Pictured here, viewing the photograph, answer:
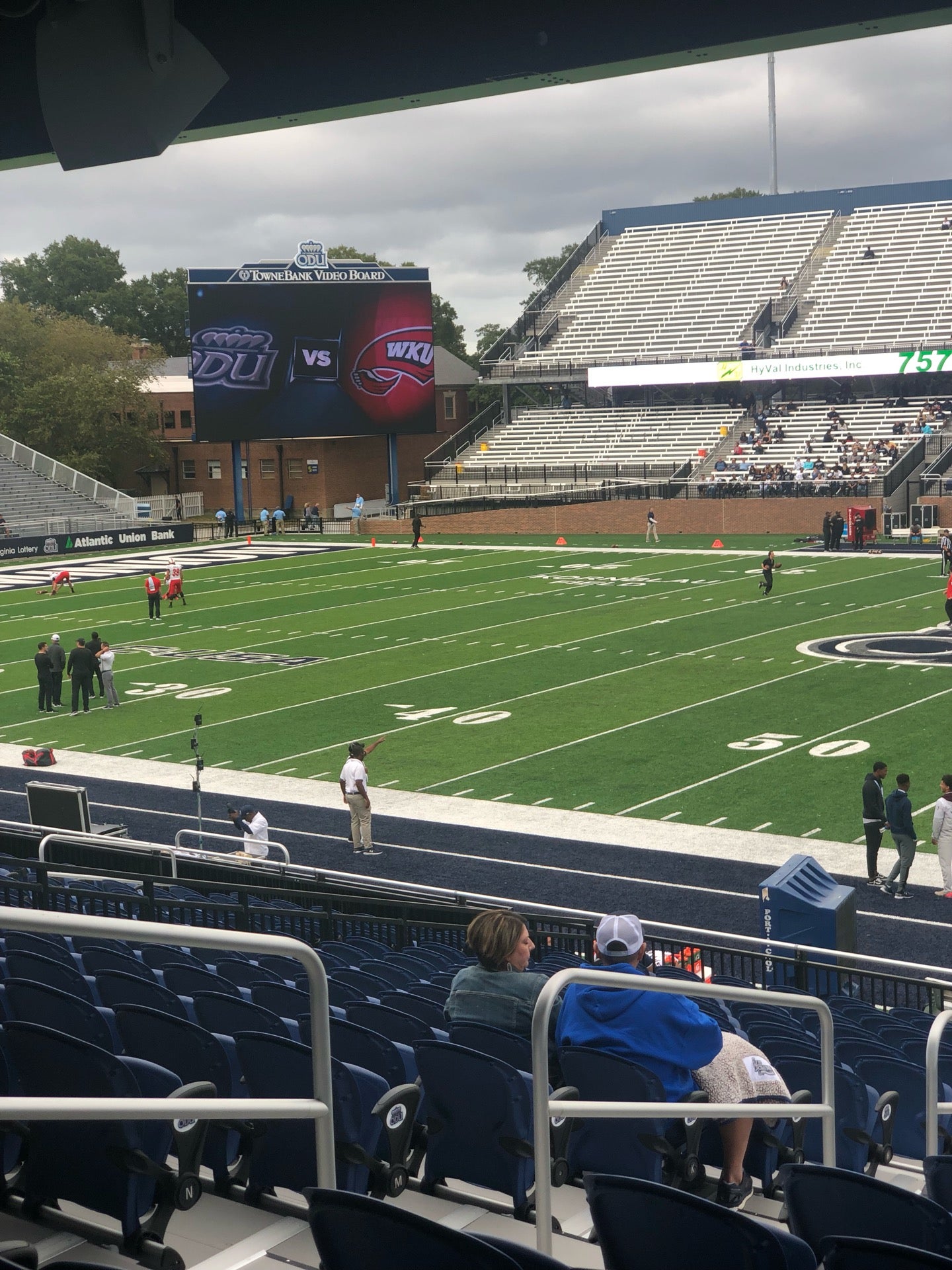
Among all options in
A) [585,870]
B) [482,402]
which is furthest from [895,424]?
[585,870]

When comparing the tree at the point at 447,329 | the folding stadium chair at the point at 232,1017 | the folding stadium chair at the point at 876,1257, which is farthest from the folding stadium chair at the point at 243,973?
the tree at the point at 447,329

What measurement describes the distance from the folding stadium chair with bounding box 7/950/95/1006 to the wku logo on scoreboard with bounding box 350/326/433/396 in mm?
59362

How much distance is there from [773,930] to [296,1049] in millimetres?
9514

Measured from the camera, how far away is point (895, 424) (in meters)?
63.6

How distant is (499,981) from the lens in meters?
5.64

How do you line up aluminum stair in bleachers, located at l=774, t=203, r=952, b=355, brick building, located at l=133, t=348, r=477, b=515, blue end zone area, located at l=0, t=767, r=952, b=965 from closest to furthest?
blue end zone area, located at l=0, t=767, r=952, b=965
aluminum stair in bleachers, located at l=774, t=203, r=952, b=355
brick building, located at l=133, t=348, r=477, b=515

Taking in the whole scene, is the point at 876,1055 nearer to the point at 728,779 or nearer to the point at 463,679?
the point at 728,779

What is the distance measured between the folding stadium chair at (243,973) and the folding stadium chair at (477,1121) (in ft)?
8.50

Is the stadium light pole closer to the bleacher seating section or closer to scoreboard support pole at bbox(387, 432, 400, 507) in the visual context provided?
scoreboard support pole at bbox(387, 432, 400, 507)

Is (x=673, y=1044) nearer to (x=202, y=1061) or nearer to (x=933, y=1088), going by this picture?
(x=933, y=1088)

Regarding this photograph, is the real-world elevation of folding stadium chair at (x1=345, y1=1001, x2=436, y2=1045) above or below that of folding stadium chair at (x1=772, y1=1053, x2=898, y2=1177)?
above

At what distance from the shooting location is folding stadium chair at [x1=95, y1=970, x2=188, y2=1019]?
18.1ft

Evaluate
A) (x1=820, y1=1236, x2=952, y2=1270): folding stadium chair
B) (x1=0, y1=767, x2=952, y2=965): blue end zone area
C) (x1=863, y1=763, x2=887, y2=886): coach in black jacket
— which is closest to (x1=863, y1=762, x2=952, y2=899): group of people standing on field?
(x1=863, y1=763, x2=887, y2=886): coach in black jacket

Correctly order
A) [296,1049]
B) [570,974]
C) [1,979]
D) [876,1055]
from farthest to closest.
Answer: [876,1055] < [1,979] < [296,1049] < [570,974]
